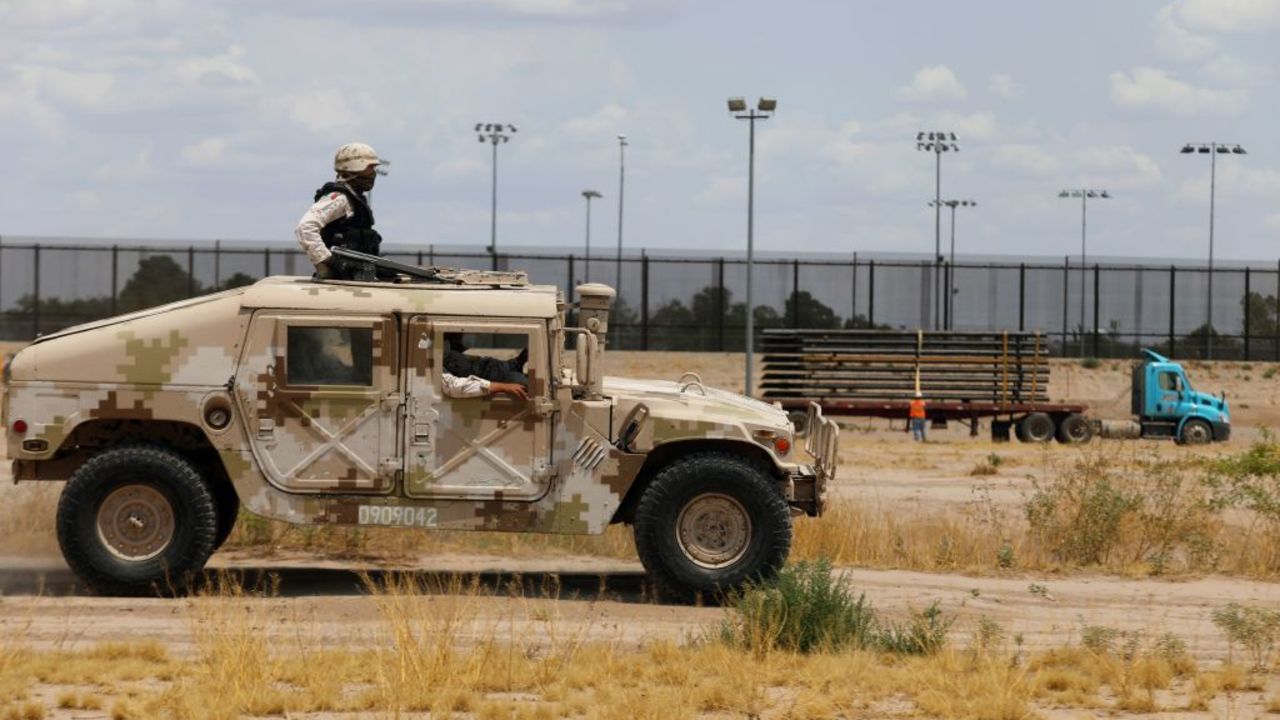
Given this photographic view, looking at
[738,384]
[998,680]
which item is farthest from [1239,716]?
[738,384]

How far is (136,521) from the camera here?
13.3 metres

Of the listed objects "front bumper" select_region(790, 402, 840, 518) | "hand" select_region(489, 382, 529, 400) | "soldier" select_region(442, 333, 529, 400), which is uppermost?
"soldier" select_region(442, 333, 529, 400)

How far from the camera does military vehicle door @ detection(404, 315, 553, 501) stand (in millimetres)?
13156

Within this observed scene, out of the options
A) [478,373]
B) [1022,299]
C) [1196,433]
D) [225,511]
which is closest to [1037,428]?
[1196,433]

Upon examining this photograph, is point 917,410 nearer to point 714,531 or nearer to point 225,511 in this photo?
point 714,531

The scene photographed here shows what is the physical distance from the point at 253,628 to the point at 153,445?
8.44 feet

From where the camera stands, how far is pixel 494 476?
13.2m

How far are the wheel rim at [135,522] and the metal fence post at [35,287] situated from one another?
157ft

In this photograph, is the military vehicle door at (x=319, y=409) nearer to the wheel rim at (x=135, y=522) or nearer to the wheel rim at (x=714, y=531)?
the wheel rim at (x=135, y=522)

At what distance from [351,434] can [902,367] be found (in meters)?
31.1

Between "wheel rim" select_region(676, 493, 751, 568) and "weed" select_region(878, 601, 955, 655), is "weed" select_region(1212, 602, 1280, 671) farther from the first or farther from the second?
"wheel rim" select_region(676, 493, 751, 568)

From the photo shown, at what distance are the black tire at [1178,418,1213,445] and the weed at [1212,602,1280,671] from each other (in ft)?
101

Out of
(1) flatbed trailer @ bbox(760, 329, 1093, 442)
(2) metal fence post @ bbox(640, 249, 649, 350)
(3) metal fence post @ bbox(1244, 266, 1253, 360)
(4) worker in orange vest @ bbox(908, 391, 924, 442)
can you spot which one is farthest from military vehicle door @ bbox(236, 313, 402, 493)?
(3) metal fence post @ bbox(1244, 266, 1253, 360)

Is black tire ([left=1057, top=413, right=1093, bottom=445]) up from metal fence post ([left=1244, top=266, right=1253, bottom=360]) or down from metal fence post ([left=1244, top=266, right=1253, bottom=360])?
down
